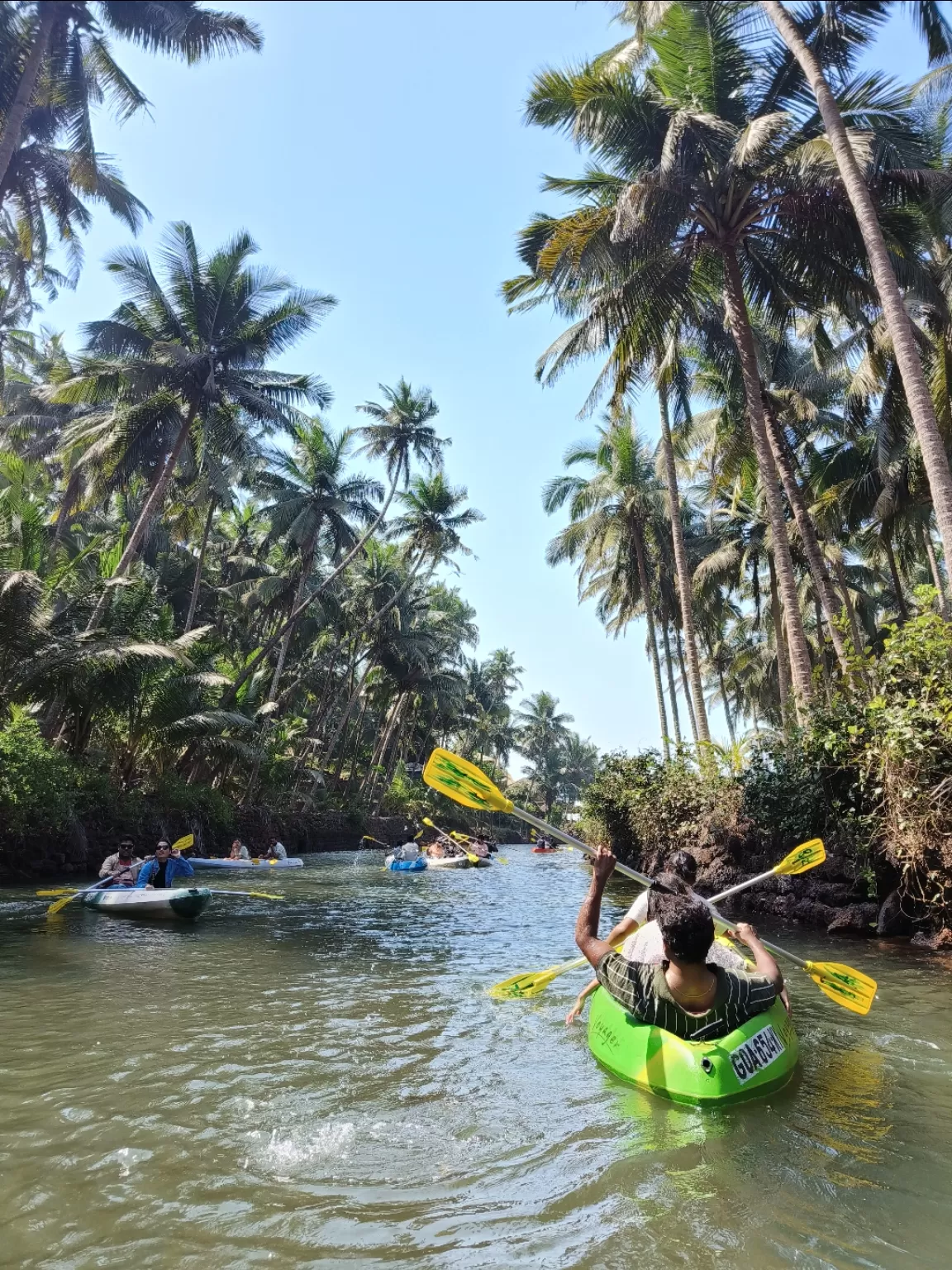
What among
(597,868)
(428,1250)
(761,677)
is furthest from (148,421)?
(761,677)

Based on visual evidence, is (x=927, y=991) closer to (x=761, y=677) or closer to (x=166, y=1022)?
(x=166, y=1022)

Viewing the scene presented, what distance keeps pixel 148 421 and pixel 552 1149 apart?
22.7m

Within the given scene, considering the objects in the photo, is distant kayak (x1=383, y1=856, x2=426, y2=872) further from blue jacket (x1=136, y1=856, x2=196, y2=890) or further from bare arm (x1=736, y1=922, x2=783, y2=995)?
bare arm (x1=736, y1=922, x2=783, y2=995)

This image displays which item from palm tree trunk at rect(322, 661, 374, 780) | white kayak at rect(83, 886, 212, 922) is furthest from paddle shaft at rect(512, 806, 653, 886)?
palm tree trunk at rect(322, 661, 374, 780)

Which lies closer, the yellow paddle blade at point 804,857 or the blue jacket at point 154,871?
the yellow paddle blade at point 804,857

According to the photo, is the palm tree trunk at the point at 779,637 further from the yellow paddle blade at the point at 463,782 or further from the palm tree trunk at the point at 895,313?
the yellow paddle blade at the point at 463,782

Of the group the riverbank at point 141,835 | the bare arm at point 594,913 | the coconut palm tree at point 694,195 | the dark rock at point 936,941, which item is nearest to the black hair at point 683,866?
the bare arm at point 594,913

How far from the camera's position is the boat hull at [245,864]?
20.2 meters

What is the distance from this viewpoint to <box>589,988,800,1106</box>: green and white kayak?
14.1 ft

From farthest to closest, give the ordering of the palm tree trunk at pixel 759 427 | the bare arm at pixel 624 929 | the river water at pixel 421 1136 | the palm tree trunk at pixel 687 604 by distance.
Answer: the palm tree trunk at pixel 687 604 → the palm tree trunk at pixel 759 427 → the bare arm at pixel 624 929 → the river water at pixel 421 1136

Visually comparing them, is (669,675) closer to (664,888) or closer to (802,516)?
(802,516)

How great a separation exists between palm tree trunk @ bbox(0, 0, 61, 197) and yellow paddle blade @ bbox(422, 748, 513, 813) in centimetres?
1463

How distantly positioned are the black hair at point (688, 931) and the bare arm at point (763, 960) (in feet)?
2.46

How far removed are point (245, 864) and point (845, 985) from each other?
18096 millimetres
